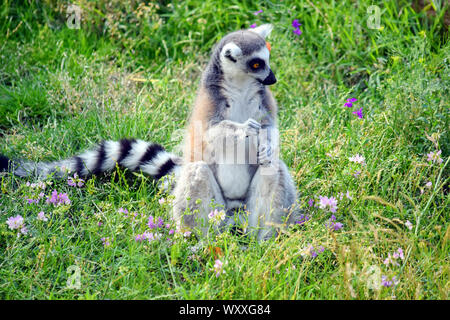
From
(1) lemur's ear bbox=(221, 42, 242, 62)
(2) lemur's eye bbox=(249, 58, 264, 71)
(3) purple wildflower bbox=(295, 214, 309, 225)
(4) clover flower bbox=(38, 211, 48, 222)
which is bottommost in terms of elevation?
(3) purple wildflower bbox=(295, 214, 309, 225)

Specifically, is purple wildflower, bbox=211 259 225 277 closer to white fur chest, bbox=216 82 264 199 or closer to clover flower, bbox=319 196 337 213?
clover flower, bbox=319 196 337 213

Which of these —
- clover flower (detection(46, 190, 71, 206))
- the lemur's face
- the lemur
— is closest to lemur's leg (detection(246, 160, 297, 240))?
the lemur

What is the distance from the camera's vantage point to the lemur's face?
3410mm

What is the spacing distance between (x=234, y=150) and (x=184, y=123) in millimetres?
1466

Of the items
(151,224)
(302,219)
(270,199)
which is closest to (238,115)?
(270,199)

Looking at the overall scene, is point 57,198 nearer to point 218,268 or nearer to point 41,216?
point 41,216

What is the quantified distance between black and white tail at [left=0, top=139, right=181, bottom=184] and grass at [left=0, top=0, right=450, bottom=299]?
11cm

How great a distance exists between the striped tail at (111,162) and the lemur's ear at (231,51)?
906 mm

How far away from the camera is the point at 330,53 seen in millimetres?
5324

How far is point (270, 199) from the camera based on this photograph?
3395 millimetres

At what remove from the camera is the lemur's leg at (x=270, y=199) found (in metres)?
3.39

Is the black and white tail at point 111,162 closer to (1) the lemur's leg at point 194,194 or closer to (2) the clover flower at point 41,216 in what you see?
(1) the lemur's leg at point 194,194

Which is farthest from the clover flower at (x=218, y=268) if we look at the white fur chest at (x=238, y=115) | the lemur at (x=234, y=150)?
the white fur chest at (x=238, y=115)
